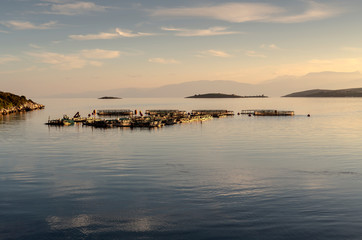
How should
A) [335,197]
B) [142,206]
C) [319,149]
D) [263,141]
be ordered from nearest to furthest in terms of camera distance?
[142,206], [335,197], [319,149], [263,141]

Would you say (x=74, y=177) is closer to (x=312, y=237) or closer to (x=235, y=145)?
(x=312, y=237)

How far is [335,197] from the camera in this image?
34812mm

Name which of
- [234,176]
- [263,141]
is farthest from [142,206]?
[263,141]

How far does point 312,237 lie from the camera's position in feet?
83.0

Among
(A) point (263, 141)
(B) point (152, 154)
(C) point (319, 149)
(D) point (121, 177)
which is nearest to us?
(D) point (121, 177)

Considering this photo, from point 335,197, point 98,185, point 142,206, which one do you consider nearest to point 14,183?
point 98,185

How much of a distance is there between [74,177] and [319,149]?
48.4m

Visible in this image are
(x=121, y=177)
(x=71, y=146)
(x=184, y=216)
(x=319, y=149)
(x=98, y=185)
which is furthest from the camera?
(x=71, y=146)

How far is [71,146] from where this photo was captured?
73000 millimetres

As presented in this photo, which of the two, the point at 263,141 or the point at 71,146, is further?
the point at 263,141

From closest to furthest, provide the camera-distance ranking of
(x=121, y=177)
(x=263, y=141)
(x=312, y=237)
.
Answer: (x=312, y=237) → (x=121, y=177) → (x=263, y=141)

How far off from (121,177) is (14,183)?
12.6 metres

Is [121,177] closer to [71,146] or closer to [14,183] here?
[14,183]

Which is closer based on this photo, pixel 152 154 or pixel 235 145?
pixel 152 154
